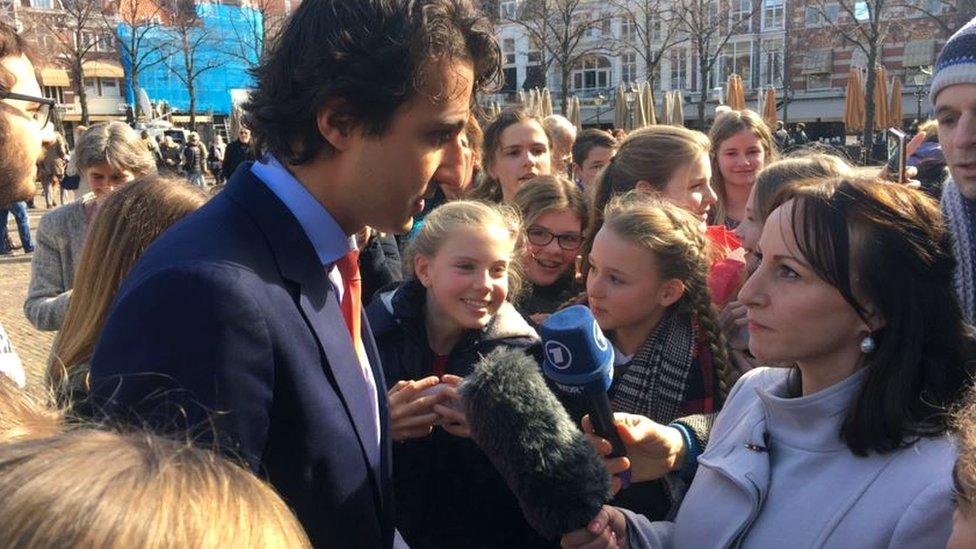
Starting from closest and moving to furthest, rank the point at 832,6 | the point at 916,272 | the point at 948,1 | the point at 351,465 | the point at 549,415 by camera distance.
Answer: the point at 351,465, the point at 549,415, the point at 916,272, the point at 948,1, the point at 832,6

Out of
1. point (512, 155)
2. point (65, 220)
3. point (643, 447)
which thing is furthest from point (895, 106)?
point (643, 447)

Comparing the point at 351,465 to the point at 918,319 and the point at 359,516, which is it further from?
the point at 918,319

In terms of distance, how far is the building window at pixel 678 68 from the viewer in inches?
1762

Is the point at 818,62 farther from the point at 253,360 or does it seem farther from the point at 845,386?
the point at 253,360

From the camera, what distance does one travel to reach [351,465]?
54.3 inches

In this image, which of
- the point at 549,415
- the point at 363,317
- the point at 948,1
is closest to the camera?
the point at 549,415

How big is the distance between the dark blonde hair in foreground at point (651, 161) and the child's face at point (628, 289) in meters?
0.92

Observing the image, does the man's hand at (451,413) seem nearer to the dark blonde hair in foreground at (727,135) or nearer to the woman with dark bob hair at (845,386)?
the woman with dark bob hair at (845,386)

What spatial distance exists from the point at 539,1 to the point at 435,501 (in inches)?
1207

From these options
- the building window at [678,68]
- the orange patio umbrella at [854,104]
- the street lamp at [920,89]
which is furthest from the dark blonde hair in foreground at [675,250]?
the building window at [678,68]

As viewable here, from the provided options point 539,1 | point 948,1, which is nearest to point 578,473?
point 948,1

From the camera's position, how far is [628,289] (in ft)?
8.09

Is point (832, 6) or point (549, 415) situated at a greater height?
point (832, 6)

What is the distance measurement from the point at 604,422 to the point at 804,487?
0.40m
